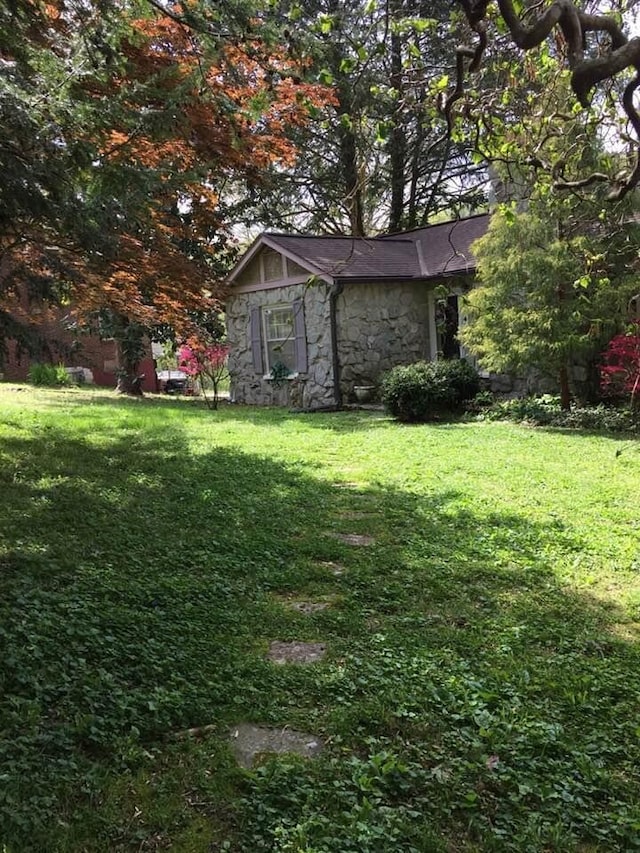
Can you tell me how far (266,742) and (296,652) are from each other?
690 millimetres

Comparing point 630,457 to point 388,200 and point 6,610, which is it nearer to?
point 6,610

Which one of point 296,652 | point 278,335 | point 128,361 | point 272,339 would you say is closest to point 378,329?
point 278,335

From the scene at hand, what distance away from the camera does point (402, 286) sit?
1429 cm

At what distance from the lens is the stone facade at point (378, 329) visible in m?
13.9

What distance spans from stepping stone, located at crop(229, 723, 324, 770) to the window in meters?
12.8

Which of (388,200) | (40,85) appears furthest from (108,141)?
(388,200)

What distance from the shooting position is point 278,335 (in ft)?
51.0

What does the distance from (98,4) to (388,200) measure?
57.8ft

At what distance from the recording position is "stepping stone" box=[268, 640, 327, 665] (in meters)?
2.98

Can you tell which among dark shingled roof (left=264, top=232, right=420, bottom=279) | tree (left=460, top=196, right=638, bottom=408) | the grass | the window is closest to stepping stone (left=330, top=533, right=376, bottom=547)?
the grass

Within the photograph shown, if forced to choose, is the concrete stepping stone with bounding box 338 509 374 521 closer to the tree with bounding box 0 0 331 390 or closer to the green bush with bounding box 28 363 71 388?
the tree with bounding box 0 0 331 390

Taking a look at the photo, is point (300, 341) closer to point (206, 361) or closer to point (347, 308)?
point (347, 308)

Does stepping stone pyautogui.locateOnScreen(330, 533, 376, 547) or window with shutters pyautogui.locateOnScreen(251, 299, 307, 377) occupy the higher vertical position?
window with shutters pyautogui.locateOnScreen(251, 299, 307, 377)

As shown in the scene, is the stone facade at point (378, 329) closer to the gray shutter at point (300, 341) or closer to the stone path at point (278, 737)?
the gray shutter at point (300, 341)
